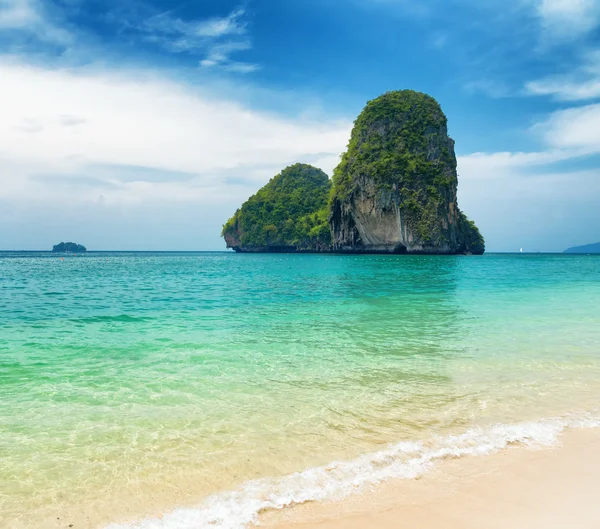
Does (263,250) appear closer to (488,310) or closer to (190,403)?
(488,310)

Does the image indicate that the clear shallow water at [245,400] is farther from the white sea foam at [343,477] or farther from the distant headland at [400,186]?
the distant headland at [400,186]

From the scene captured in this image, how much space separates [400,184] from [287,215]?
46308mm

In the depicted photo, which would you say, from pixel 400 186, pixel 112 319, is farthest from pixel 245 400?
pixel 400 186

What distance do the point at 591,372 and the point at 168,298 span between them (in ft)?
47.2

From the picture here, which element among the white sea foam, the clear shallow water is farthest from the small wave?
the white sea foam

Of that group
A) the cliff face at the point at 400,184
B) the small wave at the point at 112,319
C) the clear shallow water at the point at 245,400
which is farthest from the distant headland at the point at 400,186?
the small wave at the point at 112,319

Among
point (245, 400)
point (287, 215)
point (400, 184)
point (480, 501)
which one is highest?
point (400, 184)

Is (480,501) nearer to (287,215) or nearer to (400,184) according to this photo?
(400,184)

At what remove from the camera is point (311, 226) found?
352 feet

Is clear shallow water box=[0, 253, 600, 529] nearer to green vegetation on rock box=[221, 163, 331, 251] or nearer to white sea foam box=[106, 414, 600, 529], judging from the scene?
white sea foam box=[106, 414, 600, 529]

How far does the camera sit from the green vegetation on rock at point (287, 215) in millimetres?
106875

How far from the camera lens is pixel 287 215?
114875 millimetres

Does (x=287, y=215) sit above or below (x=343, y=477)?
above

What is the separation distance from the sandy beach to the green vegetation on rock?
97763mm
